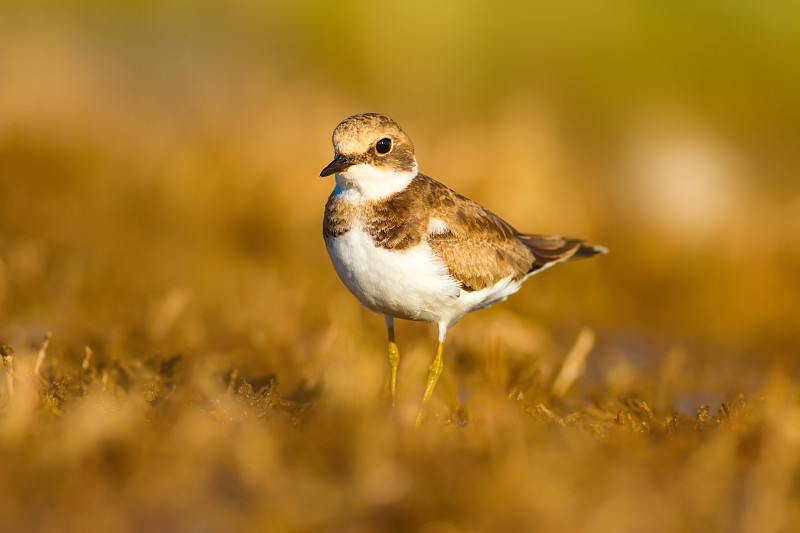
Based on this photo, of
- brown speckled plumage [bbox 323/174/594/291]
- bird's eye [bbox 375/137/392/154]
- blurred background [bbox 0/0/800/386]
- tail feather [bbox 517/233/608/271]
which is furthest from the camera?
blurred background [bbox 0/0/800/386]

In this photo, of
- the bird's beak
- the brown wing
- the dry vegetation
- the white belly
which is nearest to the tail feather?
the brown wing

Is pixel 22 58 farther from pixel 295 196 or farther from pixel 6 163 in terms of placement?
pixel 295 196

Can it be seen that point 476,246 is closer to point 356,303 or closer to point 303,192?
point 356,303

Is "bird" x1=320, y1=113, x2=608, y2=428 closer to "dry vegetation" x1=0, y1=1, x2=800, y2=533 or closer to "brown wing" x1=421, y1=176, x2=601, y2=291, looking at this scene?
"brown wing" x1=421, y1=176, x2=601, y2=291

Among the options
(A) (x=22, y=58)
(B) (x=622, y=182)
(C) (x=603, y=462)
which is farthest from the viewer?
(B) (x=622, y=182)

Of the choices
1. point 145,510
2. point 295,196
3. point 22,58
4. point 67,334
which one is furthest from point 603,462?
point 22,58

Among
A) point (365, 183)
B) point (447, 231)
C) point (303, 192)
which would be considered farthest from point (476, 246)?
point (303, 192)
